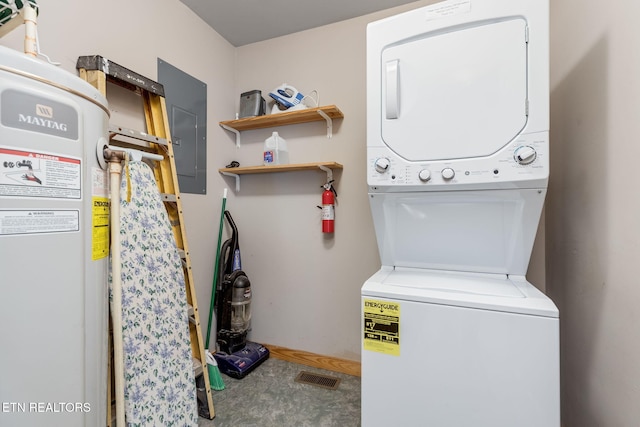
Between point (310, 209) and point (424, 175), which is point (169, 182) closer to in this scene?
point (310, 209)

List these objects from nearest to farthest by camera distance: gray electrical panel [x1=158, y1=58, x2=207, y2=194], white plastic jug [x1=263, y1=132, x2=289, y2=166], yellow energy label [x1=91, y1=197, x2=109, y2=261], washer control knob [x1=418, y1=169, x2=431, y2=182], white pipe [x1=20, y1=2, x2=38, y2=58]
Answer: white pipe [x1=20, y1=2, x2=38, y2=58]
yellow energy label [x1=91, y1=197, x2=109, y2=261]
washer control knob [x1=418, y1=169, x2=431, y2=182]
gray electrical panel [x1=158, y1=58, x2=207, y2=194]
white plastic jug [x1=263, y1=132, x2=289, y2=166]

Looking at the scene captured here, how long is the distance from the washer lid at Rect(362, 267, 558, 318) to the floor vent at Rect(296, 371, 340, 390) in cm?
113

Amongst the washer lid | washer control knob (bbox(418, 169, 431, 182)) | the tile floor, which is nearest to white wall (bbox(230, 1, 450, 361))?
the tile floor

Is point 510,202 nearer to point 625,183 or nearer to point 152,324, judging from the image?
point 625,183

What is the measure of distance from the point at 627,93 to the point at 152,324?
1999 mm

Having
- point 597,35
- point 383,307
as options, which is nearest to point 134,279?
point 383,307

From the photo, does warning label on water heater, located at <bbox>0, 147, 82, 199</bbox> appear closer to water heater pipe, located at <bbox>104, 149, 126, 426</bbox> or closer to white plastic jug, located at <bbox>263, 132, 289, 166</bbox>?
water heater pipe, located at <bbox>104, 149, 126, 426</bbox>

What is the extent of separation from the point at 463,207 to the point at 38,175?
Answer: 1432 mm

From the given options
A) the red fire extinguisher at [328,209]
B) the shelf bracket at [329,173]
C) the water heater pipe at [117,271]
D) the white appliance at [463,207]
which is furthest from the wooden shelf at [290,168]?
the water heater pipe at [117,271]

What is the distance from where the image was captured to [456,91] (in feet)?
3.45

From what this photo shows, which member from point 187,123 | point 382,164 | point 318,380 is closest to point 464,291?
point 382,164

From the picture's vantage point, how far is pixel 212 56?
2207 millimetres

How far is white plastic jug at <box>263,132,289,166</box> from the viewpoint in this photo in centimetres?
216

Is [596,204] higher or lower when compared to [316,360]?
higher
